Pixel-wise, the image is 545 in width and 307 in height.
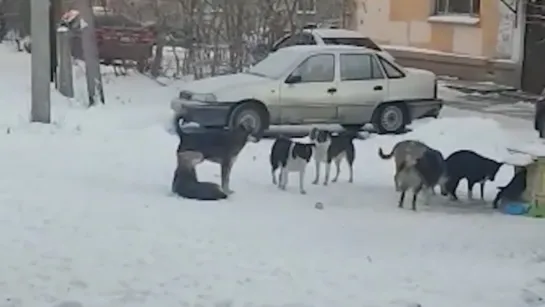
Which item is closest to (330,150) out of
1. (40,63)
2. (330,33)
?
(40,63)

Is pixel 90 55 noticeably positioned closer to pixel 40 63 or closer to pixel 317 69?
pixel 40 63

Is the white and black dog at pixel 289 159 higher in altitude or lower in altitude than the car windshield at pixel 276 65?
lower

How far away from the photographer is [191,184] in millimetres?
10734

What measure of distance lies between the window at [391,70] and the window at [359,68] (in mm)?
121

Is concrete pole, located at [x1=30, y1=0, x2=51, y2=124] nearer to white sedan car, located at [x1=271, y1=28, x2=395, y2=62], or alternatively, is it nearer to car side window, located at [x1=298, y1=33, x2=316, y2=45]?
white sedan car, located at [x1=271, y1=28, x2=395, y2=62]

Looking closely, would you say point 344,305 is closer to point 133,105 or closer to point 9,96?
point 133,105

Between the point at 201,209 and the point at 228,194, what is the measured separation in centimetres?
107

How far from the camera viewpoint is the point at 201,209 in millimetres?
10070

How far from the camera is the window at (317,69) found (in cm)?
1695

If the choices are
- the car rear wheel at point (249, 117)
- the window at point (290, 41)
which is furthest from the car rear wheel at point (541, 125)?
the window at point (290, 41)

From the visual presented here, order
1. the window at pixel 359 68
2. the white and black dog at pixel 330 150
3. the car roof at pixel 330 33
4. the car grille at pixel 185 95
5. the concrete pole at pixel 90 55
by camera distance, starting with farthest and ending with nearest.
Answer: the car roof at pixel 330 33 < the concrete pole at pixel 90 55 < the window at pixel 359 68 < the car grille at pixel 185 95 < the white and black dog at pixel 330 150

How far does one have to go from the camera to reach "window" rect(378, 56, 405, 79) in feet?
57.6

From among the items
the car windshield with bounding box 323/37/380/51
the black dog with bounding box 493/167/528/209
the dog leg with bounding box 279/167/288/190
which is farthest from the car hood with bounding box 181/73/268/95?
the black dog with bounding box 493/167/528/209

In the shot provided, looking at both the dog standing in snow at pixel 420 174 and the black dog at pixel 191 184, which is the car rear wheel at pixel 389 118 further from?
the black dog at pixel 191 184
